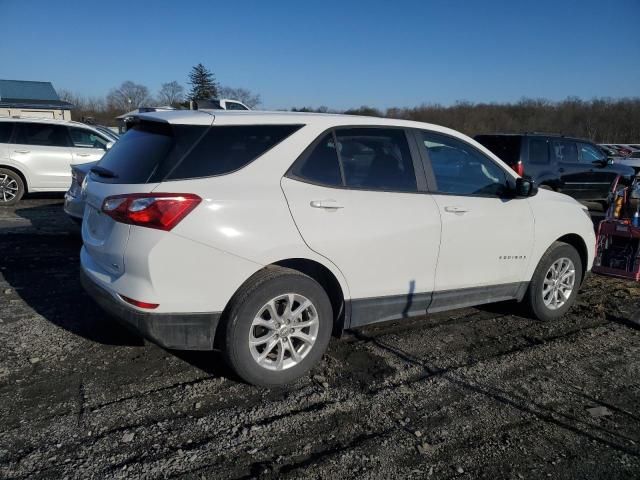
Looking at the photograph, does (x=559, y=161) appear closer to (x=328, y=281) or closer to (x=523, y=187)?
(x=523, y=187)

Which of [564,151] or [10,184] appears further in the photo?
[564,151]

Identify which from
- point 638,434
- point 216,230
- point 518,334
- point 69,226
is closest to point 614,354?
point 518,334

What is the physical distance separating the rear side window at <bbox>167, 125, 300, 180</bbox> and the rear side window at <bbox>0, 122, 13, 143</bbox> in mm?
9403

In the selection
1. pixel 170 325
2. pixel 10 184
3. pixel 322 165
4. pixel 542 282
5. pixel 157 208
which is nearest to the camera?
pixel 157 208

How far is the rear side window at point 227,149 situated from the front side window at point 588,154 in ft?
33.7

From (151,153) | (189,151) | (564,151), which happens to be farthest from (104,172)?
(564,151)

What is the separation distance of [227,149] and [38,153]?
9.26 metres

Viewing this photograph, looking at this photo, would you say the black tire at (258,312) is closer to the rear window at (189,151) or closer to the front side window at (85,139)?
the rear window at (189,151)

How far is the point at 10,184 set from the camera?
10.6 meters

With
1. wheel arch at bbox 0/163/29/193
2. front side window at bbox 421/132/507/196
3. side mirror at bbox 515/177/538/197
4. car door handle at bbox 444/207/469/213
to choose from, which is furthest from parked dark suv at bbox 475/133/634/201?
wheel arch at bbox 0/163/29/193

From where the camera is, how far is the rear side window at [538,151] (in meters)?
10.7

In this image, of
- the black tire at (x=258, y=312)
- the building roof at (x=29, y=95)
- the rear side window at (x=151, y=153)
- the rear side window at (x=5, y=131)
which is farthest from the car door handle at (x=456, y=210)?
the building roof at (x=29, y=95)

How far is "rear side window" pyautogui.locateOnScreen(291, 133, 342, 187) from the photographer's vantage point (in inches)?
136

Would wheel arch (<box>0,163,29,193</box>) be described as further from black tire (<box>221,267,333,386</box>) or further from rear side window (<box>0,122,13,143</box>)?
black tire (<box>221,267,333,386</box>)
